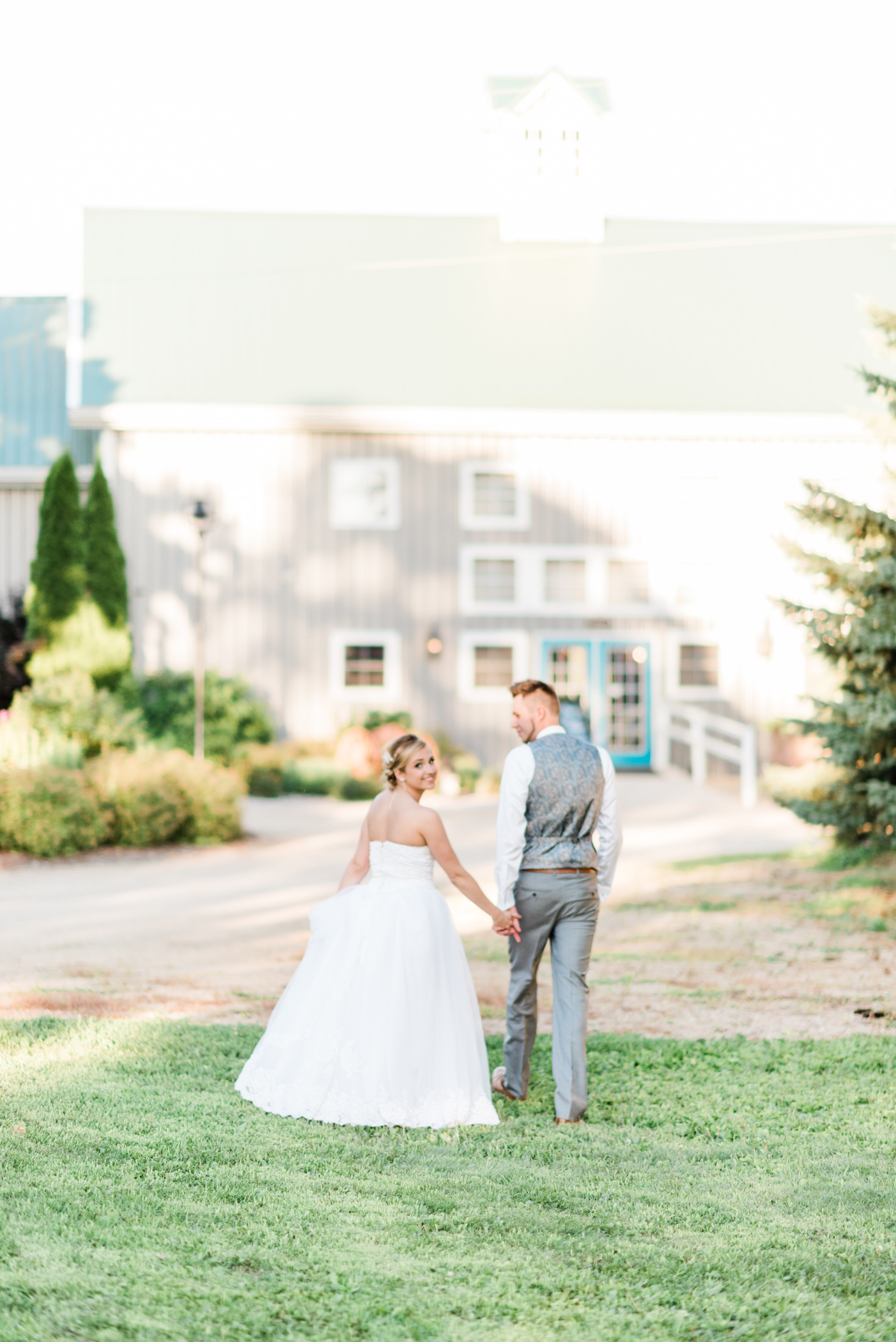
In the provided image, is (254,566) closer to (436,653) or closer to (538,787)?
(436,653)

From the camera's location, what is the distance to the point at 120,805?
1424 cm

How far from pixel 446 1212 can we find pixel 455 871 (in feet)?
5.25

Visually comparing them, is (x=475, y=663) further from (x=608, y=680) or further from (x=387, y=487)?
(x=387, y=487)

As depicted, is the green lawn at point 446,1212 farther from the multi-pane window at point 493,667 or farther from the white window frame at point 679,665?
the white window frame at point 679,665

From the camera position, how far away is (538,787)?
5746 mm

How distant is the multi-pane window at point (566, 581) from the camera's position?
23.2 m

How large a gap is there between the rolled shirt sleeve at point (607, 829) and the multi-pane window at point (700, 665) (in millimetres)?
17531

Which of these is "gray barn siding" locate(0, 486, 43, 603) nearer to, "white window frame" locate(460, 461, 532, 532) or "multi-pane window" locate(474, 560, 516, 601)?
"white window frame" locate(460, 461, 532, 532)

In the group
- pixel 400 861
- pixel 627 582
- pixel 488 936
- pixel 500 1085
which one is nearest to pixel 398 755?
pixel 400 861

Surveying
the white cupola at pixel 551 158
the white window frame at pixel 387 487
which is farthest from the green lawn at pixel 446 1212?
the white cupola at pixel 551 158

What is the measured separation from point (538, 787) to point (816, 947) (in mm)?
4926

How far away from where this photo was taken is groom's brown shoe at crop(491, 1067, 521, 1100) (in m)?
6.08

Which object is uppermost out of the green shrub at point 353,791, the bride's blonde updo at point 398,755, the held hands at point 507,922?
the bride's blonde updo at point 398,755

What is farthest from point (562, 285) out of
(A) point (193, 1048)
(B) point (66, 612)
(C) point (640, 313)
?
(A) point (193, 1048)
